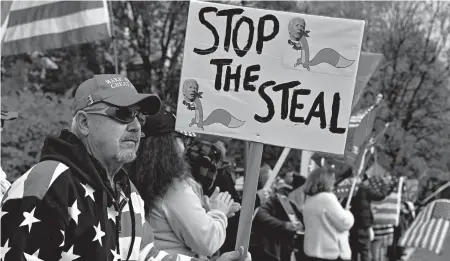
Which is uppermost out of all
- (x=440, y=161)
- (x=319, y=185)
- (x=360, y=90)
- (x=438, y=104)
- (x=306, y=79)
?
(x=306, y=79)

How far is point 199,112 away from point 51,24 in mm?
6106

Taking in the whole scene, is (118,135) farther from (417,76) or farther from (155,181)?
(417,76)

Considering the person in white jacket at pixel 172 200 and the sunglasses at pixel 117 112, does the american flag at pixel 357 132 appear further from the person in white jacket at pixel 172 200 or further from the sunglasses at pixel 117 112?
the sunglasses at pixel 117 112

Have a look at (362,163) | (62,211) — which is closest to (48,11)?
(362,163)

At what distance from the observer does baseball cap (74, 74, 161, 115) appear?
2885mm

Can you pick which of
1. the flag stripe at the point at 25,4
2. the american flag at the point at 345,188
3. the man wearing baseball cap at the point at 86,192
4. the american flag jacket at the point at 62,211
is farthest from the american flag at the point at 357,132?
the american flag jacket at the point at 62,211

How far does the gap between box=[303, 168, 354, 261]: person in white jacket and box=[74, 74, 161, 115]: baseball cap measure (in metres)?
5.86

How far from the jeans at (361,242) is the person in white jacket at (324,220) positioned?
1.94 metres

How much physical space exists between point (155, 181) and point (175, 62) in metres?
24.4

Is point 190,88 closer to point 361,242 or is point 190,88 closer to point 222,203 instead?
point 222,203

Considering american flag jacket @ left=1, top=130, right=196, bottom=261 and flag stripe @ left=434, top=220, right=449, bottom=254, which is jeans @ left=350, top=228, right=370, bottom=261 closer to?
flag stripe @ left=434, top=220, right=449, bottom=254

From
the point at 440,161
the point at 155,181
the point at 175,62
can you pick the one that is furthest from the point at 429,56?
the point at 155,181

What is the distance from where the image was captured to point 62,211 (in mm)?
2559

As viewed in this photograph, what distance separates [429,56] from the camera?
31031 millimetres
